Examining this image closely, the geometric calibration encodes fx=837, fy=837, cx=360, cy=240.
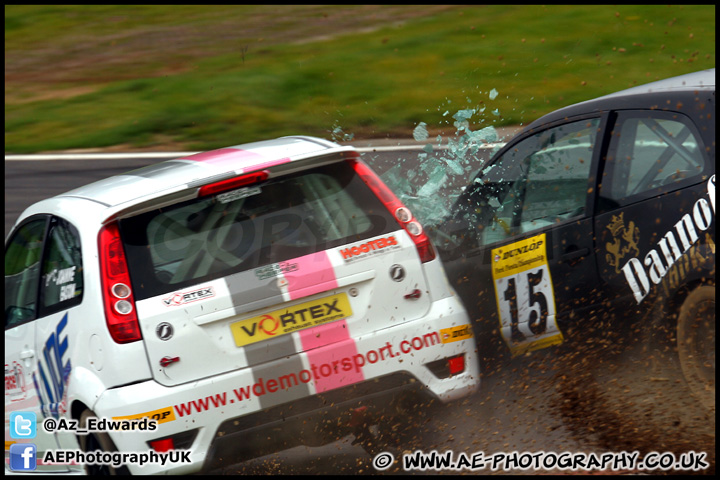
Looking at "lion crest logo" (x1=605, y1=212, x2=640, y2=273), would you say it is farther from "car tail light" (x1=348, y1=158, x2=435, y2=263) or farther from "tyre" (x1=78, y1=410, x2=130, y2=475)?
"tyre" (x1=78, y1=410, x2=130, y2=475)

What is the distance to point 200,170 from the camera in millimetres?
4387

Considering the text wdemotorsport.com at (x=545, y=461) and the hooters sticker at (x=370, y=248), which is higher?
the hooters sticker at (x=370, y=248)

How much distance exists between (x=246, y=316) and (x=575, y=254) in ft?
6.09

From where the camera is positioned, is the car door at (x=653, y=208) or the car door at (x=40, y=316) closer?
the car door at (x=653, y=208)

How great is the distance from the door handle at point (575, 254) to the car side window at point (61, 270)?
2.60 metres

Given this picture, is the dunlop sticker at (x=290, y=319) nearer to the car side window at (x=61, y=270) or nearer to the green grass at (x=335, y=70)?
the car side window at (x=61, y=270)

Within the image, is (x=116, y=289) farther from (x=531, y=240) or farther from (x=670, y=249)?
(x=670, y=249)

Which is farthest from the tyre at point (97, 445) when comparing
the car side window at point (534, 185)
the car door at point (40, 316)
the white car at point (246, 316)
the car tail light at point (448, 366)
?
the car side window at point (534, 185)

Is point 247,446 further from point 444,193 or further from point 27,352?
point 444,193

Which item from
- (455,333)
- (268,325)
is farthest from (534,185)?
(268,325)

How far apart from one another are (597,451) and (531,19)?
12.1 metres

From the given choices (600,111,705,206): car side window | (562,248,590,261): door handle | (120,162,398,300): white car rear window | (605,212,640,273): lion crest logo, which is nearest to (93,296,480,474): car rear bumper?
(120,162,398,300): white car rear window

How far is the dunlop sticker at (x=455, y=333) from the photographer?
4.32m

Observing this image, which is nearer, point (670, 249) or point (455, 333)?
point (670, 249)
